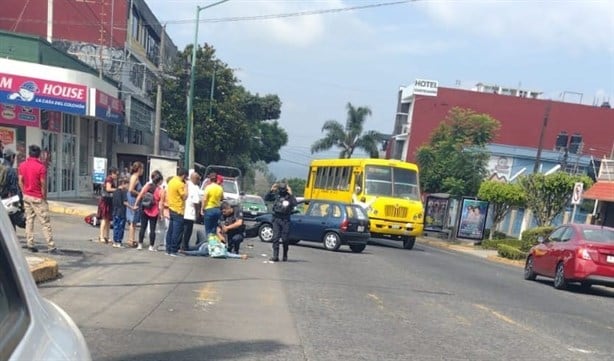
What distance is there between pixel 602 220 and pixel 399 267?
18.7 m

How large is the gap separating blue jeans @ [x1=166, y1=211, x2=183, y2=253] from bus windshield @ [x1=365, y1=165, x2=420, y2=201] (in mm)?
10313

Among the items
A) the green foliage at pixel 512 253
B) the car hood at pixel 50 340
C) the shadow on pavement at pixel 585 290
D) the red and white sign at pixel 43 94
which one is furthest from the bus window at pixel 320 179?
the car hood at pixel 50 340

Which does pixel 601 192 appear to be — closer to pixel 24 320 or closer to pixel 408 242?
pixel 408 242

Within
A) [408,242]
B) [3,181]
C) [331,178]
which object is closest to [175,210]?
[3,181]

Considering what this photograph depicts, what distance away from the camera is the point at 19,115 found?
883 inches

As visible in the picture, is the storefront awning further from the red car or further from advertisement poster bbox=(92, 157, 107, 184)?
advertisement poster bbox=(92, 157, 107, 184)

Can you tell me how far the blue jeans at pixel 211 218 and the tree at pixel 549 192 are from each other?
16.2m

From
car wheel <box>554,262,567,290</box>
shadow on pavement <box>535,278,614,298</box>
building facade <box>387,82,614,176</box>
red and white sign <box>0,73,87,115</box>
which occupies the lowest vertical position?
shadow on pavement <box>535,278,614,298</box>

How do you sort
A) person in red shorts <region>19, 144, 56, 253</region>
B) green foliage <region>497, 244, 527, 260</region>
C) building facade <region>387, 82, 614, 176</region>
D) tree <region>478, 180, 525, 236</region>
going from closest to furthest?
person in red shorts <region>19, 144, 56, 253</region> < green foliage <region>497, 244, 527, 260</region> < tree <region>478, 180, 525, 236</region> < building facade <region>387, 82, 614, 176</region>

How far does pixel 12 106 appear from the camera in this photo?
22.1 meters

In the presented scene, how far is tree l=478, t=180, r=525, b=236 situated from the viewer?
29391 mm

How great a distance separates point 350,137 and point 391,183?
38.0m

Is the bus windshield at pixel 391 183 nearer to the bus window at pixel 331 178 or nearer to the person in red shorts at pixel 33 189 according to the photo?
the bus window at pixel 331 178

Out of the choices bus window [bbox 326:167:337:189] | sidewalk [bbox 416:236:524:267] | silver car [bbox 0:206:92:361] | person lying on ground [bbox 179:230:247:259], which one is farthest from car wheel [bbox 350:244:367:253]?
silver car [bbox 0:206:92:361]
